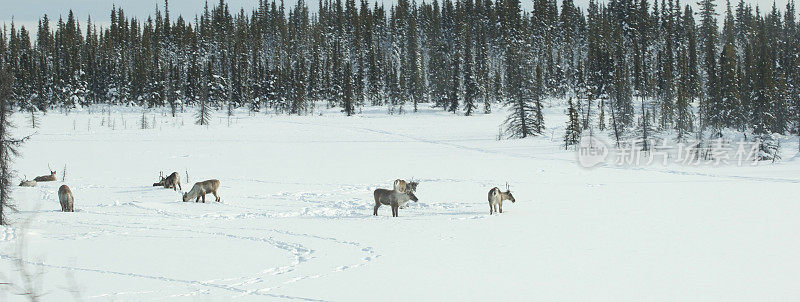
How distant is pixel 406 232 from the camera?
15.8 metres

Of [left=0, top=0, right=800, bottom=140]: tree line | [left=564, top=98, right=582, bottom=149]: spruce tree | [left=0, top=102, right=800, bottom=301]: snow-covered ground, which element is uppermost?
[left=0, top=0, right=800, bottom=140]: tree line

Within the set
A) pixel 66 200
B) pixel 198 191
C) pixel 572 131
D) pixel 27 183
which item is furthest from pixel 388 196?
pixel 572 131

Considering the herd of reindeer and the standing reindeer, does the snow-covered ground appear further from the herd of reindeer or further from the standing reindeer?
the standing reindeer

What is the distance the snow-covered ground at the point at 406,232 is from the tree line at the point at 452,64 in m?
24.4

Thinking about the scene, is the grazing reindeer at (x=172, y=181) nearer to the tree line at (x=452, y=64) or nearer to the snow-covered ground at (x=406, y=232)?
the snow-covered ground at (x=406, y=232)

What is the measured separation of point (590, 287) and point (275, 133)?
44.5 meters

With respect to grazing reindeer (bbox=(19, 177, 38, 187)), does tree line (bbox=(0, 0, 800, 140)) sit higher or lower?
higher

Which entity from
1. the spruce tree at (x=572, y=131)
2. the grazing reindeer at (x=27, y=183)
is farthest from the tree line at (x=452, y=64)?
the grazing reindeer at (x=27, y=183)

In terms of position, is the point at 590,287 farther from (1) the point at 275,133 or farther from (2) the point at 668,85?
(2) the point at 668,85

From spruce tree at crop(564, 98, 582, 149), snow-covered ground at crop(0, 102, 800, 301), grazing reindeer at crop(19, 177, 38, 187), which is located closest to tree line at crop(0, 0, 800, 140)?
spruce tree at crop(564, 98, 582, 149)

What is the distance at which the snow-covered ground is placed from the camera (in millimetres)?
10094

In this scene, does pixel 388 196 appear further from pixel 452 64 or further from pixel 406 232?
pixel 452 64

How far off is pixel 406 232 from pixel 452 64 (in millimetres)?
75426

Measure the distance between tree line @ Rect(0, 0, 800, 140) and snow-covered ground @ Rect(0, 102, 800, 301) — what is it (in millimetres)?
24420
